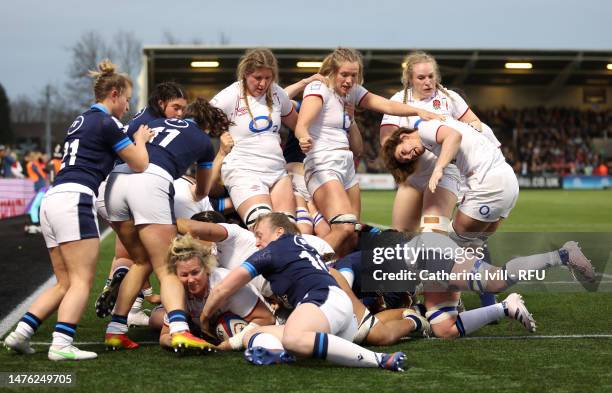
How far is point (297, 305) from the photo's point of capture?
552 centimetres

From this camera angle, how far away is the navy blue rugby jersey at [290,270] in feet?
18.3

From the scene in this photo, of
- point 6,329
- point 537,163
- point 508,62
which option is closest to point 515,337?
point 6,329

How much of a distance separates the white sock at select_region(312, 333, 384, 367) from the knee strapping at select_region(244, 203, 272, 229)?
2.25 metres

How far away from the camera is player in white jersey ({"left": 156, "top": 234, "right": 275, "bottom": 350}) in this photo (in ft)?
19.4

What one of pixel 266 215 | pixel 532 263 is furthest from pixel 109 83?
pixel 532 263

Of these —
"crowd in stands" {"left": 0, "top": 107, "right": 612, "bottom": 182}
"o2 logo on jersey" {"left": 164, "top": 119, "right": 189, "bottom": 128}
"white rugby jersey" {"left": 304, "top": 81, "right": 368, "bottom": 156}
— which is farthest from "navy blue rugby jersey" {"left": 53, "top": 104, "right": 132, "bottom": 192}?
"crowd in stands" {"left": 0, "top": 107, "right": 612, "bottom": 182}

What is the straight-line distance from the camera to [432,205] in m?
7.36

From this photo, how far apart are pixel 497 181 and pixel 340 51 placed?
1.79 m

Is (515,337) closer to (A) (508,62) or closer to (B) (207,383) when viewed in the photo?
(B) (207,383)

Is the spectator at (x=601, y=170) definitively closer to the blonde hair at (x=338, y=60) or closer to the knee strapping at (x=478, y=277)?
the blonde hair at (x=338, y=60)

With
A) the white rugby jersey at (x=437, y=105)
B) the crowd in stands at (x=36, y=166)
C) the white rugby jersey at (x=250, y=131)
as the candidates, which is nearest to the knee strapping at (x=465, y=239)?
the white rugby jersey at (x=437, y=105)

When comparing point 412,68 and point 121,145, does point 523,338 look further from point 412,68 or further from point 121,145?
point 121,145

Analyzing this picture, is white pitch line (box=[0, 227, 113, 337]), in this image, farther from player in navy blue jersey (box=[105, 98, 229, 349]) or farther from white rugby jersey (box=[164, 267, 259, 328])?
white rugby jersey (box=[164, 267, 259, 328])

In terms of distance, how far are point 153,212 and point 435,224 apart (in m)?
2.38
